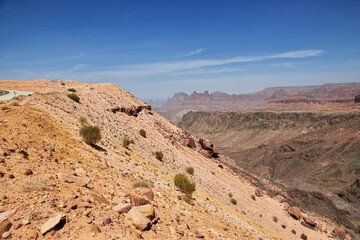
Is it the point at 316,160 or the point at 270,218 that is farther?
the point at 316,160

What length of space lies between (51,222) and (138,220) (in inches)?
74.0

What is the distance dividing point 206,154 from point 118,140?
16068mm

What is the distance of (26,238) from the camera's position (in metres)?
4.36

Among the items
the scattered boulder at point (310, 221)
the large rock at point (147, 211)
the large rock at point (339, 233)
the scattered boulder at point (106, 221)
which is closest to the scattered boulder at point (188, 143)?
the scattered boulder at point (310, 221)

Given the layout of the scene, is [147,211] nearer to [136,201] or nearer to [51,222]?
[136,201]

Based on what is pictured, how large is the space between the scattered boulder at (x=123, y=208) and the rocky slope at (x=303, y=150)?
31.3m

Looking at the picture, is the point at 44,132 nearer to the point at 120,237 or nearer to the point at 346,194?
the point at 120,237

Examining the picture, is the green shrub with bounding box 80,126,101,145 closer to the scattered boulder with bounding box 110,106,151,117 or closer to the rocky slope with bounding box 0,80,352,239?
the rocky slope with bounding box 0,80,352,239

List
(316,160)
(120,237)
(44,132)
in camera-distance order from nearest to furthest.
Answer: (120,237) < (44,132) < (316,160)

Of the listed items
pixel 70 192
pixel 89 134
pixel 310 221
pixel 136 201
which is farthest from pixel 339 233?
pixel 70 192

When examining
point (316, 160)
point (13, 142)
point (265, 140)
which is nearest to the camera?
point (13, 142)

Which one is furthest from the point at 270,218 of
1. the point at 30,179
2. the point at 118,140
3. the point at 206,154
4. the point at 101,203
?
the point at 30,179

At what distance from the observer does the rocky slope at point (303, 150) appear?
45.1m

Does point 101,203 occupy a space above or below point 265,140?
above
